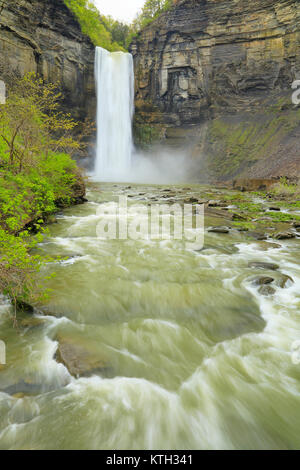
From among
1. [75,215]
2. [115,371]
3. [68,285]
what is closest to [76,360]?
[115,371]

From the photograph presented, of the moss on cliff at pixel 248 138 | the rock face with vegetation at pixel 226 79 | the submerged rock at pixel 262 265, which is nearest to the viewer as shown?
the submerged rock at pixel 262 265

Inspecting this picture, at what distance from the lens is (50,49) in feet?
90.5

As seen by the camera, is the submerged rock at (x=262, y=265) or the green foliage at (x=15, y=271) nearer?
the green foliage at (x=15, y=271)

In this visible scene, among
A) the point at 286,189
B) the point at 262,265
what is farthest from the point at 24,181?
the point at 286,189

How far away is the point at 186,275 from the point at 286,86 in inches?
1295

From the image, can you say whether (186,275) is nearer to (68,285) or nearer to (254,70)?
(68,285)

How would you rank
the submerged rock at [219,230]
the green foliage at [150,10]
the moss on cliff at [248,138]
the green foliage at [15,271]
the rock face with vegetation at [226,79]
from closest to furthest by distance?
the green foliage at [15,271] < the submerged rock at [219,230] < the moss on cliff at [248,138] < the rock face with vegetation at [226,79] < the green foliage at [150,10]

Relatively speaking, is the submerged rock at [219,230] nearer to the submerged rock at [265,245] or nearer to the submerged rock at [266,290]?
the submerged rock at [265,245]

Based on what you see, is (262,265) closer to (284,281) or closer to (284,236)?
(284,281)

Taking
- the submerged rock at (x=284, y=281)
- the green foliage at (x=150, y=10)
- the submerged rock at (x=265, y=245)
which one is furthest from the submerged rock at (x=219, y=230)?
the green foliage at (x=150, y=10)

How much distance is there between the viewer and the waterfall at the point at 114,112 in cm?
3266

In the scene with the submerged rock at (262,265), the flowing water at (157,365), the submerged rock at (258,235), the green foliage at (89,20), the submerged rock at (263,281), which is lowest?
the flowing water at (157,365)

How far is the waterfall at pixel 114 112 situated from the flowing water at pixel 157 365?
30090mm

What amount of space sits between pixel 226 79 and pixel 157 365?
36.5 meters
